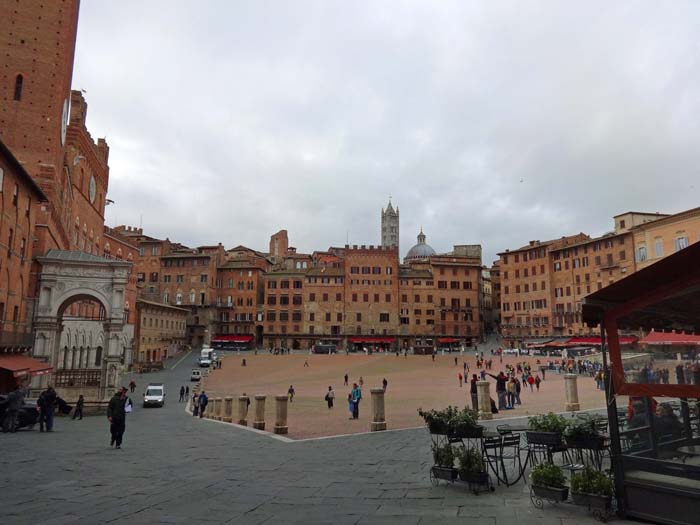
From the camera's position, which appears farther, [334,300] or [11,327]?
[334,300]

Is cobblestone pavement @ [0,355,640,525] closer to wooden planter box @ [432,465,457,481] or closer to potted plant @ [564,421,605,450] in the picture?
wooden planter box @ [432,465,457,481]

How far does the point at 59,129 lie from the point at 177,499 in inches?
1446

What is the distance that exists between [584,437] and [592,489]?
1.11 metres

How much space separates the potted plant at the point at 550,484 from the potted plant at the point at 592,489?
5.5 inches

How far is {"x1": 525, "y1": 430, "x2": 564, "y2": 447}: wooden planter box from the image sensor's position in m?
7.68

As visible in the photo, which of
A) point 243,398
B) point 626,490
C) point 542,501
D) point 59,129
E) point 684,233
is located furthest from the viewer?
point 684,233

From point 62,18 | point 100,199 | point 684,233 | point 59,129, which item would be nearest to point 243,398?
point 59,129

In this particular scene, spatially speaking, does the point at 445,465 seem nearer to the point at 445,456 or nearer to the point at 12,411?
the point at 445,456

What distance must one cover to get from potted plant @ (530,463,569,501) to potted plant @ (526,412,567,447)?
0.80m

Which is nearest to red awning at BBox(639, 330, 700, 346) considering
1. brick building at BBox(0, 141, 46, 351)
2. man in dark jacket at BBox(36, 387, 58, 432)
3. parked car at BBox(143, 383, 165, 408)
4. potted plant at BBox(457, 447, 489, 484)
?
potted plant at BBox(457, 447, 489, 484)

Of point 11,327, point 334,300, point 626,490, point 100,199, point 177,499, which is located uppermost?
point 100,199

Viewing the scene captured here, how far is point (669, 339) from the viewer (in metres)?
7.23

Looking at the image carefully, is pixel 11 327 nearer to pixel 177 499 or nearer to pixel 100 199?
pixel 177 499

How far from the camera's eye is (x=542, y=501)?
7.10 meters
